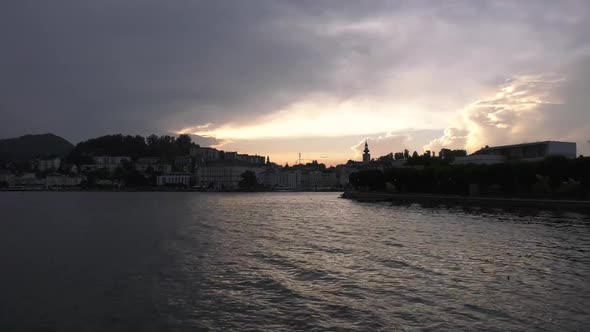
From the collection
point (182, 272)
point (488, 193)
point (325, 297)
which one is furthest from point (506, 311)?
point (488, 193)

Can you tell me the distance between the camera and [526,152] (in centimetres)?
10362

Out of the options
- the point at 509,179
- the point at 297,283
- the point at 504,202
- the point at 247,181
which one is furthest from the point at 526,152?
the point at 247,181

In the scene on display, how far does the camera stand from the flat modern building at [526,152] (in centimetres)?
9681

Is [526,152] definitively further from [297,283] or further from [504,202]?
[297,283]

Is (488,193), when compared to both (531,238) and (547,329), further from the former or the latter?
(547,329)

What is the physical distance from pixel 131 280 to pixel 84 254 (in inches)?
303

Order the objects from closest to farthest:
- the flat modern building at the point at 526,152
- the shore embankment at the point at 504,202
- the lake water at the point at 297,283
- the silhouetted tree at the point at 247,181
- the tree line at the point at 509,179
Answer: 1. the lake water at the point at 297,283
2. the shore embankment at the point at 504,202
3. the tree line at the point at 509,179
4. the flat modern building at the point at 526,152
5. the silhouetted tree at the point at 247,181

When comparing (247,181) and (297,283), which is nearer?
(297,283)

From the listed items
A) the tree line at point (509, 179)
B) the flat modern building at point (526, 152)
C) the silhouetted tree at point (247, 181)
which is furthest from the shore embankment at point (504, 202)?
the silhouetted tree at point (247, 181)

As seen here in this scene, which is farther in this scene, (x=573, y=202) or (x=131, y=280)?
(x=573, y=202)

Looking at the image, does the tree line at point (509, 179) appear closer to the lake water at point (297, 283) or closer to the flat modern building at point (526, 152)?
the flat modern building at point (526, 152)

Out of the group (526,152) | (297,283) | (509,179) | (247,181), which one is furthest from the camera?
(247,181)

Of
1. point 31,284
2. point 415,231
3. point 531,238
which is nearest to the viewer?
point 31,284

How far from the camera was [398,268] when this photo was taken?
18.3 meters
